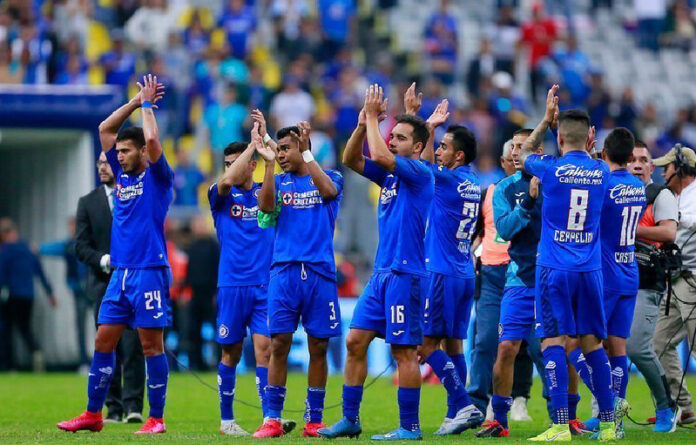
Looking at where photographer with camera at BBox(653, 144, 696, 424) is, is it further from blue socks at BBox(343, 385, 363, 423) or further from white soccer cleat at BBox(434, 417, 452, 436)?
blue socks at BBox(343, 385, 363, 423)

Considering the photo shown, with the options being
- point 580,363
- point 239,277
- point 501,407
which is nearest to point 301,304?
point 239,277

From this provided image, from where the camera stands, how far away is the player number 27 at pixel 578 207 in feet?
34.6

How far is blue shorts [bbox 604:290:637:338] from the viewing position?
36.9 ft

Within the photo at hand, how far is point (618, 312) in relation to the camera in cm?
1132

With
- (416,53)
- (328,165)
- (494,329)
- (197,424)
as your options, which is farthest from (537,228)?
(416,53)

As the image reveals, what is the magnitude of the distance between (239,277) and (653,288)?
3.89 metres

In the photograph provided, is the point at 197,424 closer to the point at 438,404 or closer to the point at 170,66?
the point at 438,404

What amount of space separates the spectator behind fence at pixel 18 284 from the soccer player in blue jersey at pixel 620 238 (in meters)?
11.9

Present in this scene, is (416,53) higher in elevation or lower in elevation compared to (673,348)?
higher

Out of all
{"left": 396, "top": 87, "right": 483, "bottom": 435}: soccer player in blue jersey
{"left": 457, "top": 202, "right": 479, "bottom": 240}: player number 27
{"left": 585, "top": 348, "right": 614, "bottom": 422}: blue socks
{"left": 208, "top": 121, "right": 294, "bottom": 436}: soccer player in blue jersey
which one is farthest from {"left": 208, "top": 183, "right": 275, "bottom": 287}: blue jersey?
{"left": 585, "top": 348, "right": 614, "bottom": 422}: blue socks

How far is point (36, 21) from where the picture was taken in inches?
981

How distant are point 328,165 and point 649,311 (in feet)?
41.5

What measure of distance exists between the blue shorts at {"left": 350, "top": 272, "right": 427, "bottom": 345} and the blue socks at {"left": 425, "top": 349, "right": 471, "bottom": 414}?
89 cm

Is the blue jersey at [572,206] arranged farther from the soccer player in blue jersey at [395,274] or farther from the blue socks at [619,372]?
the blue socks at [619,372]
